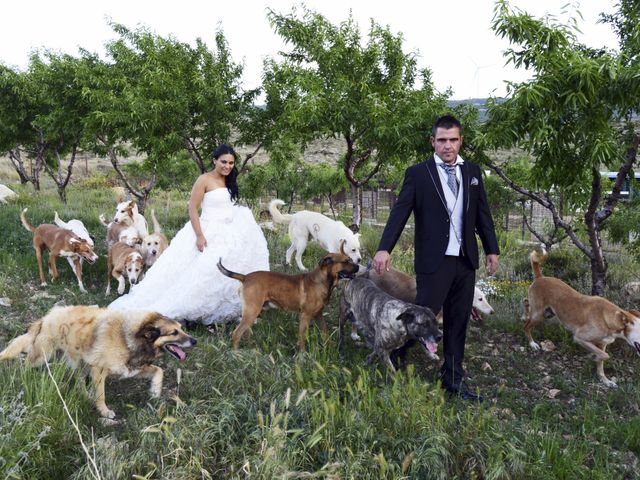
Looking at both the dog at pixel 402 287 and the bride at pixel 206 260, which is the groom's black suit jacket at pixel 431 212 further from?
the bride at pixel 206 260

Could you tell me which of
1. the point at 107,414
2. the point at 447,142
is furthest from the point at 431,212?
the point at 107,414

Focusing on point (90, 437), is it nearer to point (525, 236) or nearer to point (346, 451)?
point (346, 451)

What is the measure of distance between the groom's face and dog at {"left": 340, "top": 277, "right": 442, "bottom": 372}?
140 cm

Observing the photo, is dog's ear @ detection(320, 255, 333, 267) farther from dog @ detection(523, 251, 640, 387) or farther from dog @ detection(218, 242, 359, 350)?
dog @ detection(523, 251, 640, 387)

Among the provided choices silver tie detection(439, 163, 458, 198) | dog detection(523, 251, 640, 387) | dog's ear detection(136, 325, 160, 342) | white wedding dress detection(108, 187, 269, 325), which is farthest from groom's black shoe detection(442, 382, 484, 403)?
white wedding dress detection(108, 187, 269, 325)

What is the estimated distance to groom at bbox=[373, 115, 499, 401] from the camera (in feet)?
14.8

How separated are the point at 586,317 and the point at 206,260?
482 cm

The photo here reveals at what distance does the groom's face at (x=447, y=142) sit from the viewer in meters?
4.40

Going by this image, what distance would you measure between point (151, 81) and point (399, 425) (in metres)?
9.94

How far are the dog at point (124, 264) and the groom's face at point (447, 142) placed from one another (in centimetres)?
528

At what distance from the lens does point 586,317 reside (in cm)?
572

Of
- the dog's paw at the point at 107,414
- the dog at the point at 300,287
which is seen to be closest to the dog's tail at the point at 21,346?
the dog's paw at the point at 107,414

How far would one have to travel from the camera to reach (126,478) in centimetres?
303

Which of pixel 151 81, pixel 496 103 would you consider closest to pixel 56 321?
pixel 496 103
